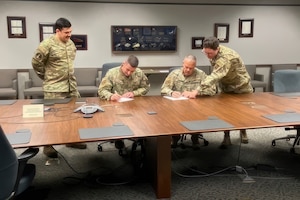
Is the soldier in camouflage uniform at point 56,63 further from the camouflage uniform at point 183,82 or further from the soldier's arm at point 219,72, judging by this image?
the soldier's arm at point 219,72

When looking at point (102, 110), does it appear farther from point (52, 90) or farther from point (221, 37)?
point (221, 37)

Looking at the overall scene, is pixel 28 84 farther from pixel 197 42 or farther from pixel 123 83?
pixel 197 42

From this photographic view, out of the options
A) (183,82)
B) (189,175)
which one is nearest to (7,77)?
(183,82)

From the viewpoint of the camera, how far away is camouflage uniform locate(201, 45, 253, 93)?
11.4ft

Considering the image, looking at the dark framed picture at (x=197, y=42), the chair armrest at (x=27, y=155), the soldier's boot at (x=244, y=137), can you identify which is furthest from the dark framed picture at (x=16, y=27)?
the chair armrest at (x=27, y=155)

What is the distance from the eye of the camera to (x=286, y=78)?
385 cm

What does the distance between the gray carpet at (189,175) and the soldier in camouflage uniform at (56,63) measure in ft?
1.48

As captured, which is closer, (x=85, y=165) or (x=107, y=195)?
(x=107, y=195)

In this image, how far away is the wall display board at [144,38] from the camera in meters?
6.28

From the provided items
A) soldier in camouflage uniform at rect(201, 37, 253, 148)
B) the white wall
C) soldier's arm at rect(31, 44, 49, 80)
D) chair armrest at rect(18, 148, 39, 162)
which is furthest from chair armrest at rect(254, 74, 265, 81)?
chair armrest at rect(18, 148, 39, 162)

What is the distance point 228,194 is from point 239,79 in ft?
5.10

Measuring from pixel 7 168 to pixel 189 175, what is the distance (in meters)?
1.86

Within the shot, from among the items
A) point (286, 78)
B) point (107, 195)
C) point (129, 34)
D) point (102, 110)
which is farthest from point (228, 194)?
point (129, 34)

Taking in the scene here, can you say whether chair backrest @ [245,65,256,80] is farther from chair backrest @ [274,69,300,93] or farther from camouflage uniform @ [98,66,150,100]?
camouflage uniform @ [98,66,150,100]
